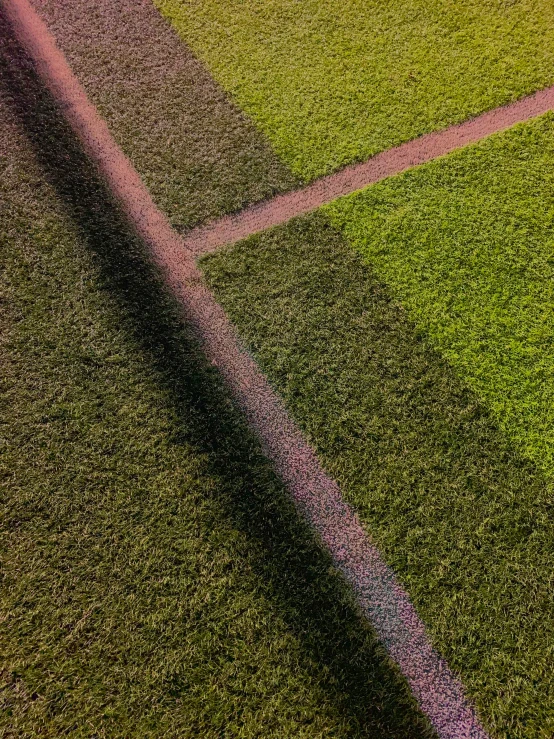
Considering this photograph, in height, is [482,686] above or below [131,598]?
below

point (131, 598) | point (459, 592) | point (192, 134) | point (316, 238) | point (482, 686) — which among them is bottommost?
point (482, 686)

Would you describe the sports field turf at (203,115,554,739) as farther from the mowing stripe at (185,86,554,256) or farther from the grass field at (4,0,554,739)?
the mowing stripe at (185,86,554,256)

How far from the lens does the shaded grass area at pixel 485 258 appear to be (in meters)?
3.08

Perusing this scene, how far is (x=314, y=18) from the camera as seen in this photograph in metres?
4.66

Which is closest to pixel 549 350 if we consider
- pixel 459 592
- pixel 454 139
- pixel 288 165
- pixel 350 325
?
pixel 350 325

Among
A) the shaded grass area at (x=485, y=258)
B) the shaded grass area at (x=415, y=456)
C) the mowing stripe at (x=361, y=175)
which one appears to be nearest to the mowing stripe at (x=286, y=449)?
the shaded grass area at (x=415, y=456)

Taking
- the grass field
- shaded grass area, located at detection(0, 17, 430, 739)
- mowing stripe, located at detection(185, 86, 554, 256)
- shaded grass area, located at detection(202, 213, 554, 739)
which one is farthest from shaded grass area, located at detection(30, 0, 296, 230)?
shaded grass area, located at detection(0, 17, 430, 739)

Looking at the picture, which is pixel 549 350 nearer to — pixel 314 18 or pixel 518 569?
pixel 518 569

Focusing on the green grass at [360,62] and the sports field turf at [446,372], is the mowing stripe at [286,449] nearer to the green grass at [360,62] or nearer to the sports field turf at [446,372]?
the sports field turf at [446,372]

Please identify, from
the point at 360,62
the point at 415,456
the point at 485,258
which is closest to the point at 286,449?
the point at 415,456

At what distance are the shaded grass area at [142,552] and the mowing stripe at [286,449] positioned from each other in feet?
0.33

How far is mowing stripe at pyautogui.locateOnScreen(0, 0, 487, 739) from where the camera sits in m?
2.34

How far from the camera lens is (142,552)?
8.46 feet

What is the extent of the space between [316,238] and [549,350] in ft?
5.72
